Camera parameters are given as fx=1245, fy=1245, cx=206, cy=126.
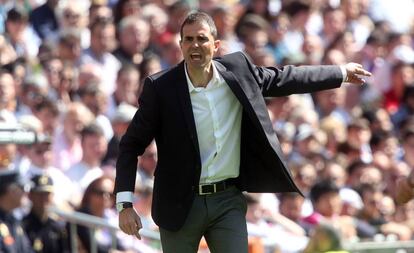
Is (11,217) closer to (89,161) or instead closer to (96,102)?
(89,161)

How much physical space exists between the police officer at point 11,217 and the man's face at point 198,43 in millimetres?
3289

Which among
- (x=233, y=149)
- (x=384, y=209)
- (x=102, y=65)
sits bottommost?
(x=384, y=209)

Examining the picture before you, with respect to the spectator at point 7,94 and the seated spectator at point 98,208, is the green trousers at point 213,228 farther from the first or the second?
the spectator at point 7,94

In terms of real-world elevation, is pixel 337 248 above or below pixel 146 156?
below

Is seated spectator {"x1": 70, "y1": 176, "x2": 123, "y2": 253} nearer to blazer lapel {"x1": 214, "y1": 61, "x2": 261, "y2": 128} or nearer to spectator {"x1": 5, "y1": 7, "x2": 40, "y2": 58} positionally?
spectator {"x1": 5, "y1": 7, "x2": 40, "y2": 58}

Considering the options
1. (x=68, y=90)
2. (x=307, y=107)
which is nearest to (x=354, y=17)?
(x=307, y=107)

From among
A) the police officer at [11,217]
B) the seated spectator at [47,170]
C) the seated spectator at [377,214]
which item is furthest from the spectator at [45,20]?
the seated spectator at [377,214]

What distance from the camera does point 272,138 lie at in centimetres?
733

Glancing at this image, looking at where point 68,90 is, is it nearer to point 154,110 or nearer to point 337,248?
point 337,248

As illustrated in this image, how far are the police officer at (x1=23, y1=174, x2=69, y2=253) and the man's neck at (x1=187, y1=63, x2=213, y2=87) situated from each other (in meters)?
3.17

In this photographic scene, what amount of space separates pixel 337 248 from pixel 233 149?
1.64 m

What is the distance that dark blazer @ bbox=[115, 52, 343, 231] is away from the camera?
23.7ft

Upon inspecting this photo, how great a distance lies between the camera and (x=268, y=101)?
14.1 meters

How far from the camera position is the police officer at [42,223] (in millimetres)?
10188
